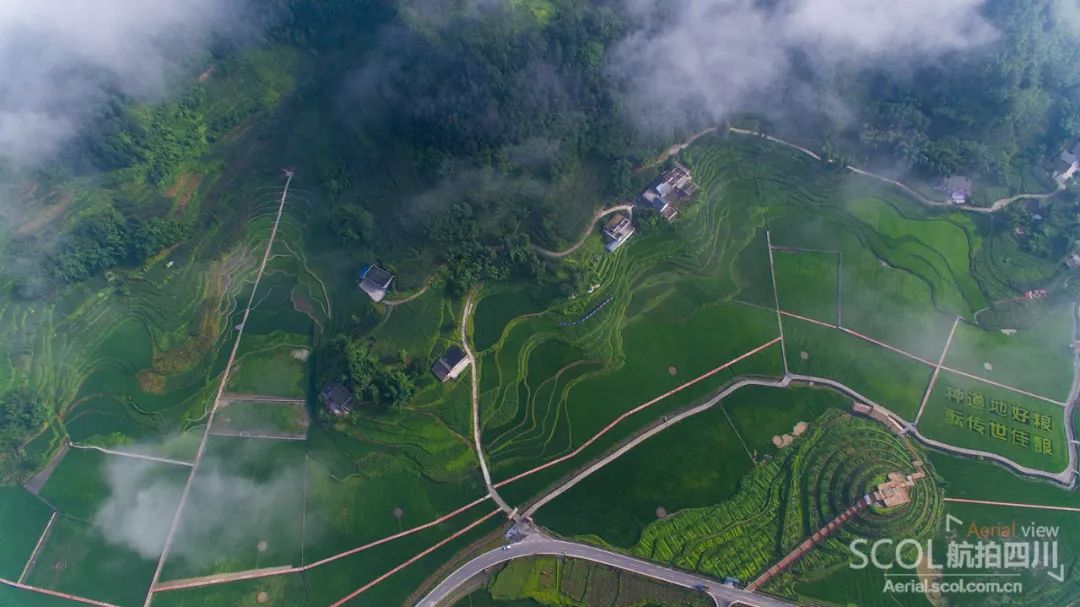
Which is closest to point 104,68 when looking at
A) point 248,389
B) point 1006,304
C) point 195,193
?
point 195,193

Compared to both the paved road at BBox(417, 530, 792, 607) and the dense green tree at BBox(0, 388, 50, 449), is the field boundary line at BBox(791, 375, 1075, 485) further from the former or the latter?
the dense green tree at BBox(0, 388, 50, 449)

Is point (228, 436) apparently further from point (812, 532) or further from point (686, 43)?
point (686, 43)

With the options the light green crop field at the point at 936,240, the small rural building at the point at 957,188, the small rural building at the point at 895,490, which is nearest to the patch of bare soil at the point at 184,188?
the light green crop field at the point at 936,240

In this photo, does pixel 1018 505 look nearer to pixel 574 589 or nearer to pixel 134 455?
pixel 574 589

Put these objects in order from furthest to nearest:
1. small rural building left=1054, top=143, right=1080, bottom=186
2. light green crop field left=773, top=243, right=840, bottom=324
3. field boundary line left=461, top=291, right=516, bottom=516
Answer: small rural building left=1054, top=143, right=1080, bottom=186 → light green crop field left=773, top=243, right=840, bottom=324 → field boundary line left=461, top=291, right=516, bottom=516

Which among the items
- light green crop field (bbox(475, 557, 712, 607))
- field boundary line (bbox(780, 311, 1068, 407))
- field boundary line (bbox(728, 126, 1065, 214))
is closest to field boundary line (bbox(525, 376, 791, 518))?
light green crop field (bbox(475, 557, 712, 607))

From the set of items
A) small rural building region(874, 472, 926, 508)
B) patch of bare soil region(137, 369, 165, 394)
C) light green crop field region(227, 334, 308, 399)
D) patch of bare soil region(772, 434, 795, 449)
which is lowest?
small rural building region(874, 472, 926, 508)

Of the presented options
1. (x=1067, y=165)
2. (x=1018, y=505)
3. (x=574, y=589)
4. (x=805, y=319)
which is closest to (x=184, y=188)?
(x=574, y=589)
